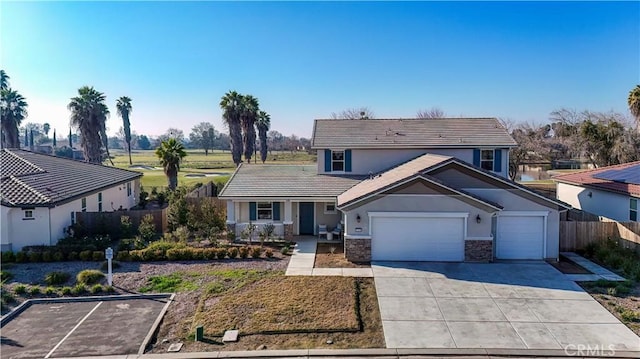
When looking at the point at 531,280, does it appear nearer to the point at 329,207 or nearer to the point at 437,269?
the point at 437,269

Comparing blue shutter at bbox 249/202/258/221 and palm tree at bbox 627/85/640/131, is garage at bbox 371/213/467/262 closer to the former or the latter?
blue shutter at bbox 249/202/258/221

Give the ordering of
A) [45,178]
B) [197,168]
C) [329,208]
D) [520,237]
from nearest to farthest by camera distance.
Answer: [520,237] → [45,178] → [329,208] → [197,168]

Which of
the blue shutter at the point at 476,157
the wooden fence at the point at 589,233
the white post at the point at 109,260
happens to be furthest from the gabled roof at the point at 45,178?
the wooden fence at the point at 589,233

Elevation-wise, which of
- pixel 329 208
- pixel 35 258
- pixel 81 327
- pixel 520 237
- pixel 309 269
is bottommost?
pixel 81 327

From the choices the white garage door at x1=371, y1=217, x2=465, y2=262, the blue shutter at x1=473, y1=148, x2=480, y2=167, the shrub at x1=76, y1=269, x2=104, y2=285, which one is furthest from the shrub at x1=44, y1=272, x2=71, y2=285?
the blue shutter at x1=473, y1=148, x2=480, y2=167

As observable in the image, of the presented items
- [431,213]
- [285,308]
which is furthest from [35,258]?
[431,213]

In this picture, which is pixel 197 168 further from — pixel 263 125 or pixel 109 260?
pixel 109 260

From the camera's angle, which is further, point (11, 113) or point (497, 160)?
point (11, 113)
